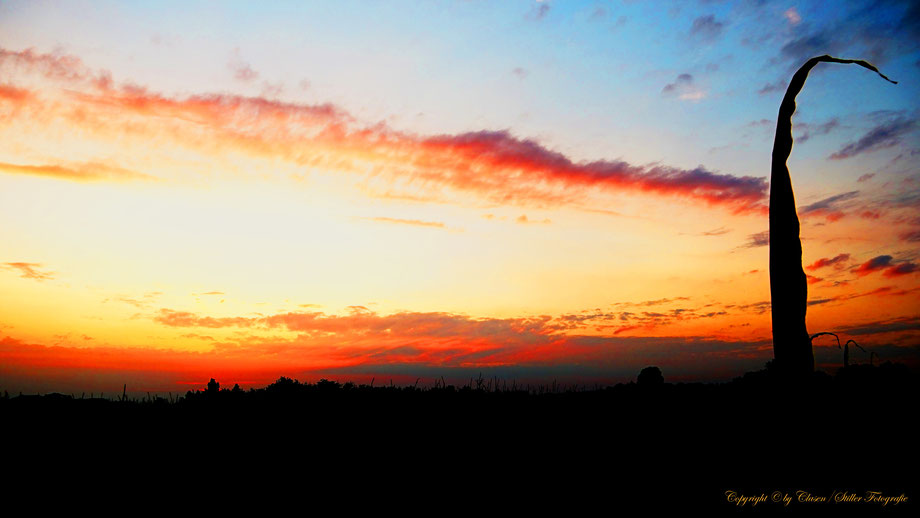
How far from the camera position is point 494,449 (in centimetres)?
1396

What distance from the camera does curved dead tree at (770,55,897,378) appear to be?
16734 mm

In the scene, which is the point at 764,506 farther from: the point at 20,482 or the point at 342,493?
the point at 20,482

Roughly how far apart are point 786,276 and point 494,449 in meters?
9.61

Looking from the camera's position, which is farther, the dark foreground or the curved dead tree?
the curved dead tree

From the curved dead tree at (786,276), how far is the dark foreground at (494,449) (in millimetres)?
810

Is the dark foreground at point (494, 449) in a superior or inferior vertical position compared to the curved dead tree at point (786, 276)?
inferior

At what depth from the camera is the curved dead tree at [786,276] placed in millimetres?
16734

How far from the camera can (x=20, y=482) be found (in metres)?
11.6

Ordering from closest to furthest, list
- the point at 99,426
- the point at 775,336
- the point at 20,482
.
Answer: the point at 20,482
the point at 99,426
the point at 775,336

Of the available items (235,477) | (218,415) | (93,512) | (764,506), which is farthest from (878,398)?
(93,512)

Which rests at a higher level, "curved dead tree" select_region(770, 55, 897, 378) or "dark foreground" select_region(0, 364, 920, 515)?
"curved dead tree" select_region(770, 55, 897, 378)

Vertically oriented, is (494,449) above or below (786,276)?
below

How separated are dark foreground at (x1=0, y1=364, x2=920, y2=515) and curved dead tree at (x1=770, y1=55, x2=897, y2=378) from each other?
2.66 feet

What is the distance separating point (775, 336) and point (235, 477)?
14.5 metres
